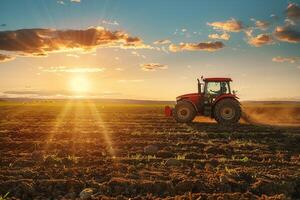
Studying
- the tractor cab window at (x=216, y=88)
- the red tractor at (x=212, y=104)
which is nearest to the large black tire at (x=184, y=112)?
the red tractor at (x=212, y=104)

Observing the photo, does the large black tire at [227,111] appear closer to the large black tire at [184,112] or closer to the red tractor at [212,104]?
the red tractor at [212,104]

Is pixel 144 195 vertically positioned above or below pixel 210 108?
below

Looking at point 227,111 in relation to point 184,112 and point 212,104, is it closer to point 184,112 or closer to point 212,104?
point 212,104

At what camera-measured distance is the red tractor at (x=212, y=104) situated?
20.8m

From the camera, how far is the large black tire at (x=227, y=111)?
20672mm

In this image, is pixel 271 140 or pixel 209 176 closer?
pixel 209 176

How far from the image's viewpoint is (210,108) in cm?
2119

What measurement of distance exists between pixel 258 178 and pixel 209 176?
103 cm

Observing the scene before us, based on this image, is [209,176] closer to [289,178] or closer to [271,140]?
[289,178]

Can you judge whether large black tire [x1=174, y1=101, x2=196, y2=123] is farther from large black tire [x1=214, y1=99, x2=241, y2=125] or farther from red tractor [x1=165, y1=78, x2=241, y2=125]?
large black tire [x1=214, y1=99, x2=241, y2=125]

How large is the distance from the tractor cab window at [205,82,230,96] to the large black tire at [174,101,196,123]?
119 cm

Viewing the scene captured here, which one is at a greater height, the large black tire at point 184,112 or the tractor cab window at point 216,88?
the tractor cab window at point 216,88

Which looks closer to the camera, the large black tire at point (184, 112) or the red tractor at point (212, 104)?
the red tractor at point (212, 104)

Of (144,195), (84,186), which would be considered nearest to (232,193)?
(144,195)
